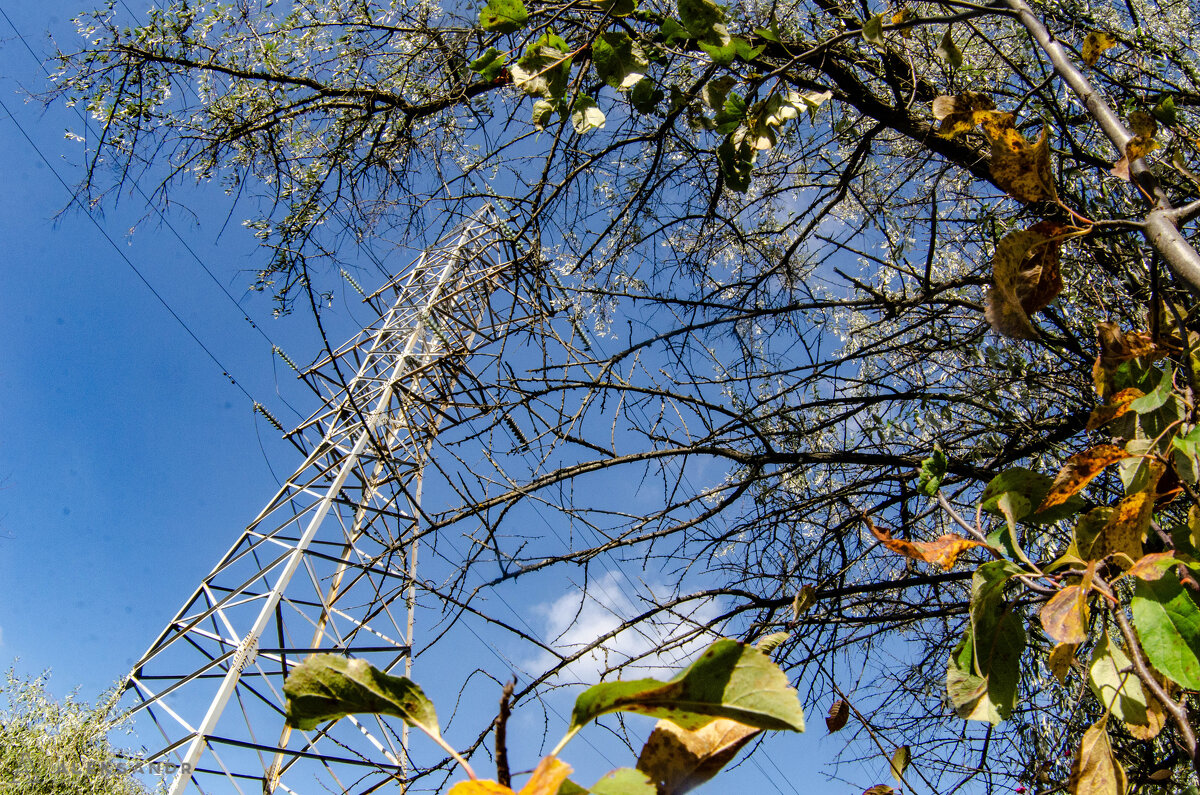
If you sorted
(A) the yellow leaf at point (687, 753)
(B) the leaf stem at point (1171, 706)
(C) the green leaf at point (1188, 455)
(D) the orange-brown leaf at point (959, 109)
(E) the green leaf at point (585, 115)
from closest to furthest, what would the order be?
(A) the yellow leaf at point (687, 753) → (B) the leaf stem at point (1171, 706) → (C) the green leaf at point (1188, 455) → (D) the orange-brown leaf at point (959, 109) → (E) the green leaf at point (585, 115)

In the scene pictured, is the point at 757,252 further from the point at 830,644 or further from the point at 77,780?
the point at 77,780

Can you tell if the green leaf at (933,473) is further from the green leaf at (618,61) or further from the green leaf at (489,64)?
the green leaf at (489,64)

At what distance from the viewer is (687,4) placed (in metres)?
1.28

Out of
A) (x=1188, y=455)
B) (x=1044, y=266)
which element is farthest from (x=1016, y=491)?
(x=1044, y=266)

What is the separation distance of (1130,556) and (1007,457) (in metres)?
1.42

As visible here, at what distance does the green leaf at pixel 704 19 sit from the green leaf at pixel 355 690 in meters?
1.25

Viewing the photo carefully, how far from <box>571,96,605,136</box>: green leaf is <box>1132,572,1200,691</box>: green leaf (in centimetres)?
120

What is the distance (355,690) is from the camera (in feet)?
1.54

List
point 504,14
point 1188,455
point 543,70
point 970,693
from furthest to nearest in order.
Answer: point 543,70, point 504,14, point 970,693, point 1188,455

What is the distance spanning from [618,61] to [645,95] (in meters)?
0.11

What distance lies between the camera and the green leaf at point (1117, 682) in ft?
2.59

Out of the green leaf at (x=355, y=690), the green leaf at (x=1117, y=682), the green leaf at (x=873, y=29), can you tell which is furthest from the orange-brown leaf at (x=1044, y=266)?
the green leaf at (x=355, y=690)

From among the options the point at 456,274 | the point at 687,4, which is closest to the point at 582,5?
the point at 687,4

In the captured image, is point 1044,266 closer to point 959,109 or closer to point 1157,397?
point 1157,397
